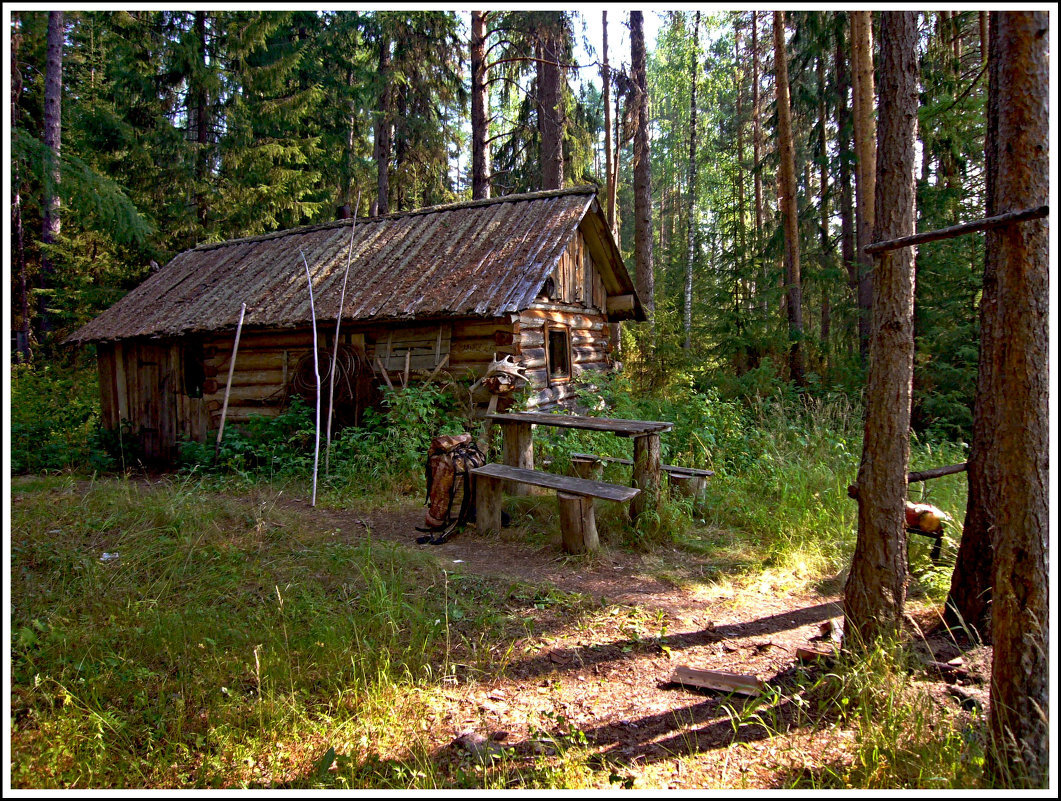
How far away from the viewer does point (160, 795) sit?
91.1 inches

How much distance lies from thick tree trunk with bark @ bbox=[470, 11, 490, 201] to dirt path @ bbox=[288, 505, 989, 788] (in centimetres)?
1318

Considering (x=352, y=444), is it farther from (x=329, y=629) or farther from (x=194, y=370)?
(x=194, y=370)

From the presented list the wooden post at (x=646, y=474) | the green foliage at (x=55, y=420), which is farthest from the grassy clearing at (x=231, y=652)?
the green foliage at (x=55, y=420)

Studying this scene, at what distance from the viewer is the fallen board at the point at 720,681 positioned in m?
3.28

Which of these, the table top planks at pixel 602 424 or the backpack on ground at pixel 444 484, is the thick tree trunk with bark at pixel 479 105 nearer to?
the table top planks at pixel 602 424

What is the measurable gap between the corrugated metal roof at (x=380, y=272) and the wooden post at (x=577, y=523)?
3.93m

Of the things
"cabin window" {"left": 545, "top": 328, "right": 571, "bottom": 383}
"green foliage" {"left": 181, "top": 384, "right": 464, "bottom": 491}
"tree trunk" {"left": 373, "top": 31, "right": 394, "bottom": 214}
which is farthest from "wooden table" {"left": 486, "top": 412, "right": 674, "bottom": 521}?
Result: "tree trunk" {"left": 373, "top": 31, "right": 394, "bottom": 214}

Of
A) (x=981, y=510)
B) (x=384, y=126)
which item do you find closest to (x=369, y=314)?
(x=981, y=510)

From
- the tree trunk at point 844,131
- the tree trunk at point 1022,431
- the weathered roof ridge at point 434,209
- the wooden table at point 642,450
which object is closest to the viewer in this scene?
the tree trunk at point 1022,431

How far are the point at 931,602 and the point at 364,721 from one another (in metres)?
3.74

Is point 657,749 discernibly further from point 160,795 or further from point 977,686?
point 160,795

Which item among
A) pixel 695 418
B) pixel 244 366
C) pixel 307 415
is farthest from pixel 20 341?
pixel 695 418

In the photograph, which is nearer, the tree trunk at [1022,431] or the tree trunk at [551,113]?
the tree trunk at [1022,431]

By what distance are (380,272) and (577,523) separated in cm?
700
